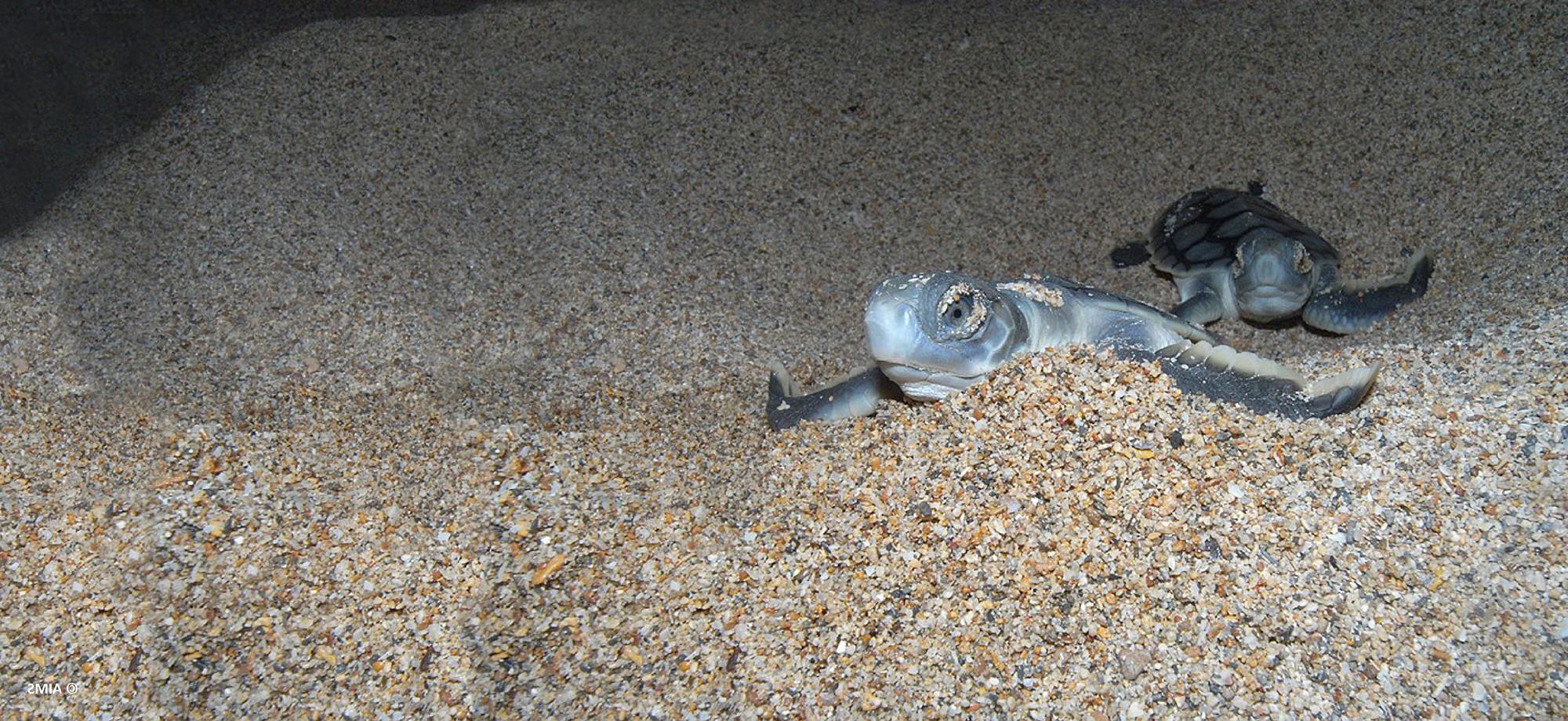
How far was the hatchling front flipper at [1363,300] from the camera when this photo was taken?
6.84 ft

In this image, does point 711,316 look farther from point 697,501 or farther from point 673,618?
point 673,618

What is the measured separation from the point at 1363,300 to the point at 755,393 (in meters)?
1.64

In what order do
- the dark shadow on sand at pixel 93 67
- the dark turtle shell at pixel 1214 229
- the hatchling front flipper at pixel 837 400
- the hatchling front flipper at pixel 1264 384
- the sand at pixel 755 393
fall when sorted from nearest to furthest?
the sand at pixel 755 393 → the hatchling front flipper at pixel 1264 384 → the hatchling front flipper at pixel 837 400 → the dark shadow on sand at pixel 93 67 → the dark turtle shell at pixel 1214 229

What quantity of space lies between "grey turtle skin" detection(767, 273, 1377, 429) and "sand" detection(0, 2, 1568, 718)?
0.06 meters

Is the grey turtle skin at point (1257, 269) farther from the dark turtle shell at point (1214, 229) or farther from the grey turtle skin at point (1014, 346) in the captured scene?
the grey turtle skin at point (1014, 346)

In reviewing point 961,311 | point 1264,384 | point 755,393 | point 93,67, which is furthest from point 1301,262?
point 93,67

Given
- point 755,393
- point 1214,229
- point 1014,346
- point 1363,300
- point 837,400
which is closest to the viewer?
point 1014,346

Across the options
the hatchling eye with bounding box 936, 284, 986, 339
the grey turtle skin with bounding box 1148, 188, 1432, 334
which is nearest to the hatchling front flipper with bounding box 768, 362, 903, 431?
the hatchling eye with bounding box 936, 284, 986, 339

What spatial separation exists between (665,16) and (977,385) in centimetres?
208

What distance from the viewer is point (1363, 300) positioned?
214 centimetres

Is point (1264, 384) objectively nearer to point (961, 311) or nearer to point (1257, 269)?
point (961, 311)

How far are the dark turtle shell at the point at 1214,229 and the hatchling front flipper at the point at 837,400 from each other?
117 cm

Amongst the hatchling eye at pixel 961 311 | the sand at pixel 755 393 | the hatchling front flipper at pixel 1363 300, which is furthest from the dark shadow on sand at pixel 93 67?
the hatchling front flipper at pixel 1363 300

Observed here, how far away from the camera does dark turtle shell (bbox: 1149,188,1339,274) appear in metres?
2.31
